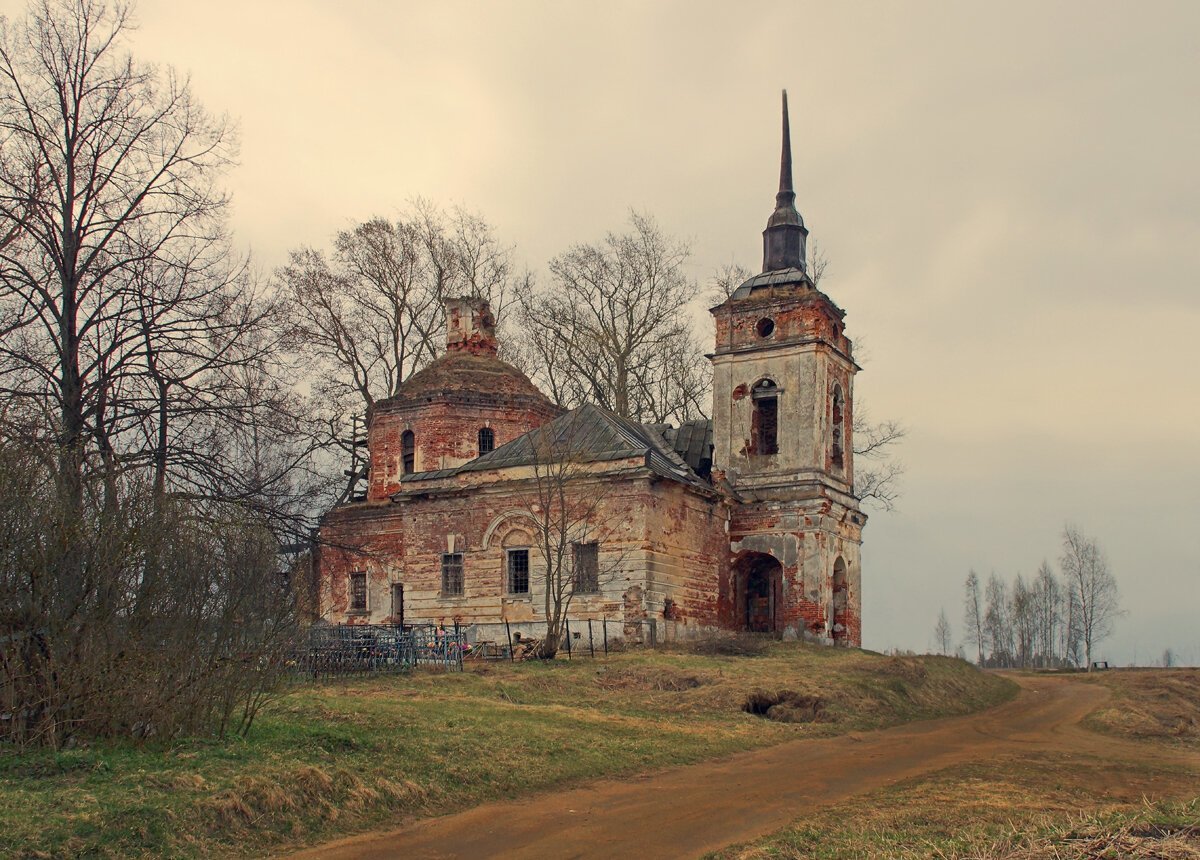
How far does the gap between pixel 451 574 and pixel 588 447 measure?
4776 millimetres

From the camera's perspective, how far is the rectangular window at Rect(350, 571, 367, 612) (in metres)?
35.8

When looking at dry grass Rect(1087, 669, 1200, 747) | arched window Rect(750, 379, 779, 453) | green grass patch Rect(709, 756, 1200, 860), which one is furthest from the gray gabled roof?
green grass patch Rect(709, 756, 1200, 860)

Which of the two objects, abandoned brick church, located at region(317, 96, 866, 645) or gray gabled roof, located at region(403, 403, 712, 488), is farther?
gray gabled roof, located at region(403, 403, 712, 488)

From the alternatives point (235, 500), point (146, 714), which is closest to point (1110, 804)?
point (146, 714)

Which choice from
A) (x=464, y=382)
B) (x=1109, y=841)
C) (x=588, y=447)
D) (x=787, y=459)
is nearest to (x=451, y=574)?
(x=588, y=447)

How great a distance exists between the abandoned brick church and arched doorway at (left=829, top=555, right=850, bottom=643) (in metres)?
0.05

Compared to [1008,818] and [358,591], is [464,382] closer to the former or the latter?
[358,591]

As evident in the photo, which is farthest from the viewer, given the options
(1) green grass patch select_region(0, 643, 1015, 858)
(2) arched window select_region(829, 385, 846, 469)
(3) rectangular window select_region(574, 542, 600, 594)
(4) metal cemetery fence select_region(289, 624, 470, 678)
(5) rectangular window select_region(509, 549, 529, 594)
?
(2) arched window select_region(829, 385, 846, 469)

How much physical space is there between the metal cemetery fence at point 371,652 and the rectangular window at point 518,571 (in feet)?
14.2

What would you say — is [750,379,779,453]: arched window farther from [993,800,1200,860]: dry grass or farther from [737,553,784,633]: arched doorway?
[993,800,1200,860]: dry grass

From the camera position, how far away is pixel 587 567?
2806 centimetres

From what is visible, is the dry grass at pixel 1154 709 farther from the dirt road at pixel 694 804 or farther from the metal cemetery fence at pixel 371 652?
the metal cemetery fence at pixel 371 652

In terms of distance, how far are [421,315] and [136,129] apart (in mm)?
27563

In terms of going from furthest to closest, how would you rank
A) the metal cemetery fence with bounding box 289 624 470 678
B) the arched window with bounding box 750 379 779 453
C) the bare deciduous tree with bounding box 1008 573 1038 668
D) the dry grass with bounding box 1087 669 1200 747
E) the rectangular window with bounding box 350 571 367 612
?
the bare deciduous tree with bounding box 1008 573 1038 668 → the rectangular window with bounding box 350 571 367 612 → the arched window with bounding box 750 379 779 453 → the dry grass with bounding box 1087 669 1200 747 → the metal cemetery fence with bounding box 289 624 470 678
